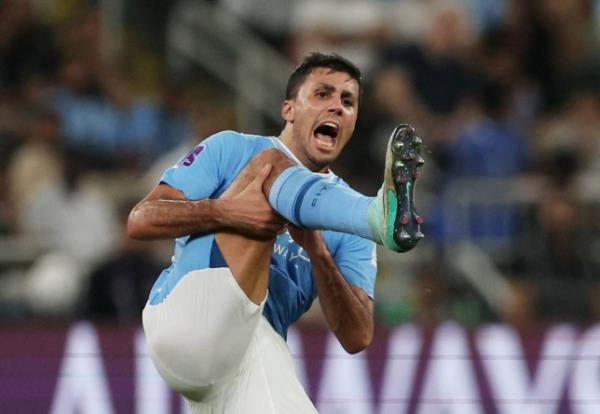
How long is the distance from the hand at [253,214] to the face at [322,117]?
0.29 m

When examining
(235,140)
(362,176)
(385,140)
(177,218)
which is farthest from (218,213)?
(385,140)

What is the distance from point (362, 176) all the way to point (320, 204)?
4462 mm

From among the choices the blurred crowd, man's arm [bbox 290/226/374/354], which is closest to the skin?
man's arm [bbox 290/226/374/354]

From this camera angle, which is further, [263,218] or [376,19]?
[376,19]

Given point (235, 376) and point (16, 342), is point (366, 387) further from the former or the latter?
point (235, 376)

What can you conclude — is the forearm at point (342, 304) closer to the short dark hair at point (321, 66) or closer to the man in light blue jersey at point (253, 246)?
the man in light blue jersey at point (253, 246)

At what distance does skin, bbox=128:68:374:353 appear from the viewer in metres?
4.41

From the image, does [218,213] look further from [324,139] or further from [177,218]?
[324,139]

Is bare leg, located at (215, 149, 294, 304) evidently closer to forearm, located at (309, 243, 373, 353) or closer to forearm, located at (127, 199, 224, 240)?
forearm, located at (127, 199, 224, 240)

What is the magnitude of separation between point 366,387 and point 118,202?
2.21 meters

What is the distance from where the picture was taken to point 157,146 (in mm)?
8922

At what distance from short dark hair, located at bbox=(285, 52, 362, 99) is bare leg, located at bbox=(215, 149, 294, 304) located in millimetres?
381

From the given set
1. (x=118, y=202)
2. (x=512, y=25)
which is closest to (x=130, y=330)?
(x=118, y=202)

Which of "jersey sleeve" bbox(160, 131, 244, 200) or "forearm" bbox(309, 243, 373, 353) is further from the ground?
"jersey sleeve" bbox(160, 131, 244, 200)
